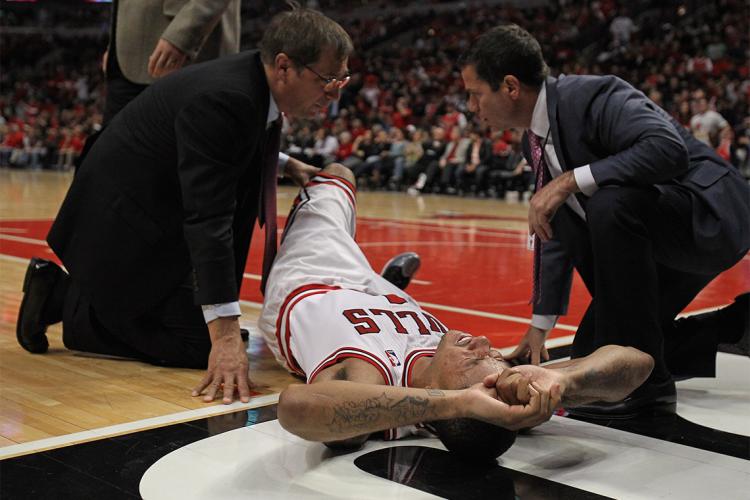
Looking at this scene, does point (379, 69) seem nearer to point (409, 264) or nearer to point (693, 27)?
point (693, 27)

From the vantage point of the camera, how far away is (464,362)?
7.07 ft

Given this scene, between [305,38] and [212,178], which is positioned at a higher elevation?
[305,38]

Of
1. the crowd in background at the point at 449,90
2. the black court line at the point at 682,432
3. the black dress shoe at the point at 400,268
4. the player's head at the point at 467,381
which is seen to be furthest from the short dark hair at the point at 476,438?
the crowd in background at the point at 449,90

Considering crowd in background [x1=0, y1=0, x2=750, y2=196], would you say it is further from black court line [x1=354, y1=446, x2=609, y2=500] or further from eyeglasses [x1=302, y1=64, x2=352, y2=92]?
black court line [x1=354, y1=446, x2=609, y2=500]

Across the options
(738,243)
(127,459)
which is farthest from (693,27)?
(127,459)

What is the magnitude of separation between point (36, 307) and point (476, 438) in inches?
73.6

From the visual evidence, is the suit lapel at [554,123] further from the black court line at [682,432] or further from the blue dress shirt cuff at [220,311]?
the blue dress shirt cuff at [220,311]

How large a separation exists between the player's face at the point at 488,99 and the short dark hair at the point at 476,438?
1.06 meters

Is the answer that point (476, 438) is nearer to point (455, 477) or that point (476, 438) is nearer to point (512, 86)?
point (455, 477)

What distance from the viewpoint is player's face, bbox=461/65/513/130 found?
2.72 meters

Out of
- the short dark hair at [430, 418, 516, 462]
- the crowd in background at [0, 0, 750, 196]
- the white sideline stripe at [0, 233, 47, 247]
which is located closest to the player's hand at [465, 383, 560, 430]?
the short dark hair at [430, 418, 516, 462]

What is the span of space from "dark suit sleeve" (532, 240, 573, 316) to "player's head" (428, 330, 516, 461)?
741 mm

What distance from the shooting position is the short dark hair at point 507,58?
8.77ft

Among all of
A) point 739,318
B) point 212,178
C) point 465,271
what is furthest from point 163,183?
point 465,271
